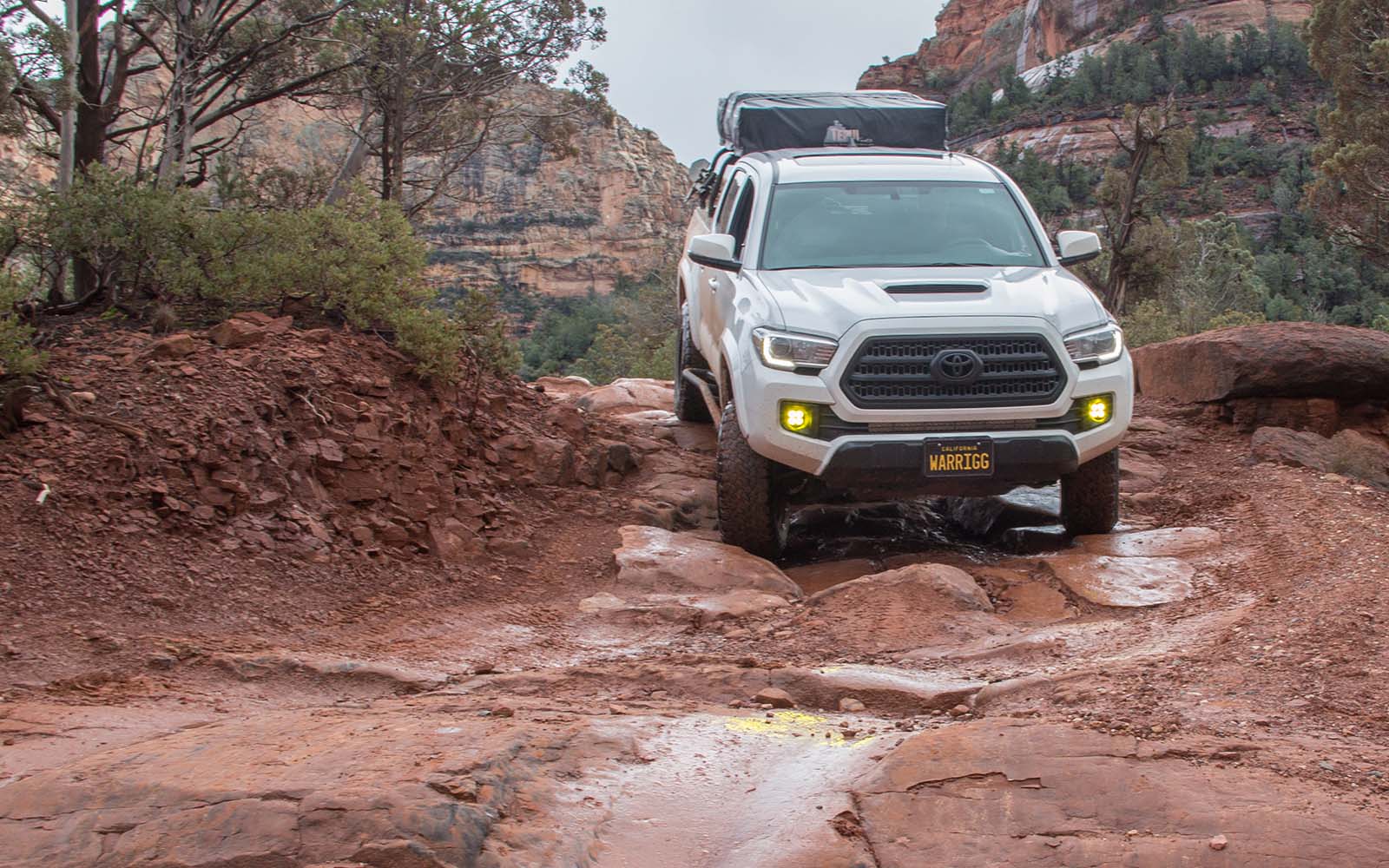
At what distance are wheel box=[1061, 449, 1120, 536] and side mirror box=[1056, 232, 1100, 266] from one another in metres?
1.17

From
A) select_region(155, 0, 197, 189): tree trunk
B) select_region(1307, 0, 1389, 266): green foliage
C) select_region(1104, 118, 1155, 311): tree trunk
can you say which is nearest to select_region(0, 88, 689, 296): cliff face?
select_region(1104, 118, 1155, 311): tree trunk

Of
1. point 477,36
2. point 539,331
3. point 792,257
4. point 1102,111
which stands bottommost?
point 539,331

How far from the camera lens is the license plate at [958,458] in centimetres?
607

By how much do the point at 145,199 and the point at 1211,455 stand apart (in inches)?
292

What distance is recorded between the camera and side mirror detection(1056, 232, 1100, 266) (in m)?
7.09

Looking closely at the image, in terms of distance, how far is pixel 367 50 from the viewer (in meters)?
11.6

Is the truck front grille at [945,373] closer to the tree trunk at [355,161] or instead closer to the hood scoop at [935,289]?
the hood scoop at [935,289]

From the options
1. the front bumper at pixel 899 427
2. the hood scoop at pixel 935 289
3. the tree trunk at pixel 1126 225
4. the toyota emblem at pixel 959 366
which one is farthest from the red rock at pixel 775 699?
the tree trunk at pixel 1126 225

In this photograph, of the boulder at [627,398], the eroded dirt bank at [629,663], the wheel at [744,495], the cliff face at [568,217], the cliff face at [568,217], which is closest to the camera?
the eroded dirt bank at [629,663]

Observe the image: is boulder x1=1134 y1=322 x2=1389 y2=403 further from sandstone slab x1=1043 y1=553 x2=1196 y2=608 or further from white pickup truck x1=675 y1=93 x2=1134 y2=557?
sandstone slab x1=1043 y1=553 x2=1196 y2=608

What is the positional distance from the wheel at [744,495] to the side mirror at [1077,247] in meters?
2.19

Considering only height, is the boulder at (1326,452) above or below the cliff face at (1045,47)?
below

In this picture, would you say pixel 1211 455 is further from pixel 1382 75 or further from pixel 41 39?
pixel 1382 75

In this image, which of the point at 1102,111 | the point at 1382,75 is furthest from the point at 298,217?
the point at 1102,111
